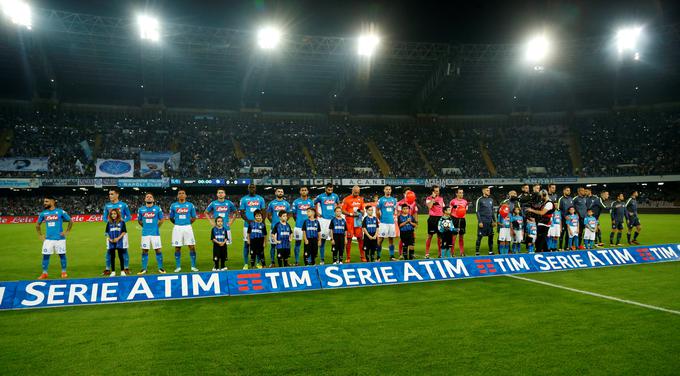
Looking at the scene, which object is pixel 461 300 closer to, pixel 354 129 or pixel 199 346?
pixel 199 346

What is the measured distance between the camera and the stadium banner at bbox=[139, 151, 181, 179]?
1521 inches

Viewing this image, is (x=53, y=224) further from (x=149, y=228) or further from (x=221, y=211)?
(x=221, y=211)

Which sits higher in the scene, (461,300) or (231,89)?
(231,89)

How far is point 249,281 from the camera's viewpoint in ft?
25.1

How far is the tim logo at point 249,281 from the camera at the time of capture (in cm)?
755

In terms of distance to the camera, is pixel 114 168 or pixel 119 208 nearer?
pixel 119 208

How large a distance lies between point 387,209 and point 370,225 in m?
0.75

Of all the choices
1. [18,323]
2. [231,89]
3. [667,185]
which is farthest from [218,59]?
[667,185]

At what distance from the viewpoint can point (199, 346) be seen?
4.96 m

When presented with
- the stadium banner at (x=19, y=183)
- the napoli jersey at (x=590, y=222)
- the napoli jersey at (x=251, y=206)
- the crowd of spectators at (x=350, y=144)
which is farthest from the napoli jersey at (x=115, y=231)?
the stadium banner at (x=19, y=183)

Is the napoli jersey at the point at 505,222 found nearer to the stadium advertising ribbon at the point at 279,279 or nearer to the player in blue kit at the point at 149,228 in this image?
the stadium advertising ribbon at the point at 279,279

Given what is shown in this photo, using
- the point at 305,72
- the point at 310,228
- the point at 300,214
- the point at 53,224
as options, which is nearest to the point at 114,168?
the point at 305,72

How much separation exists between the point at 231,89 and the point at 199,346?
144 ft

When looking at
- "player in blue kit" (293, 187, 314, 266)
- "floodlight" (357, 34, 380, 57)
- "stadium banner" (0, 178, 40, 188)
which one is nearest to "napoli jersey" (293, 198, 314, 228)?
"player in blue kit" (293, 187, 314, 266)
